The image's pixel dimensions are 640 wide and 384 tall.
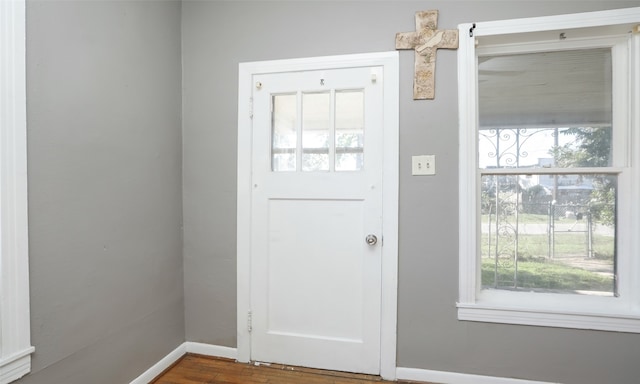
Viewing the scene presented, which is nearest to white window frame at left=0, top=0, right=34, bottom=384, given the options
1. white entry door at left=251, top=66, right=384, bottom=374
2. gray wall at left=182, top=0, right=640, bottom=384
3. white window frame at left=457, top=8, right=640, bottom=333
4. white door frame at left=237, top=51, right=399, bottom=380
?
gray wall at left=182, top=0, right=640, bottom=384

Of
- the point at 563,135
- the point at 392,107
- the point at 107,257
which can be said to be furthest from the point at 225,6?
the point at 563,135

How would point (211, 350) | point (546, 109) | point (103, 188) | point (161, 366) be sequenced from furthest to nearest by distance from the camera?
point (211, 350) → point (161, 366) → point (546, 109) → point (103, 188)

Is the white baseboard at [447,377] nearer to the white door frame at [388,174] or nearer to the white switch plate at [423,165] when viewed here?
the white door frame at [388,174]

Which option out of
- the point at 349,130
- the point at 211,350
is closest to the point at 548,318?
the point at 349,130

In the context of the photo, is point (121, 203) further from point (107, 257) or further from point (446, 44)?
point (446, 44)

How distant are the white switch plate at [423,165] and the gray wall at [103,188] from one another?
154 centimetres

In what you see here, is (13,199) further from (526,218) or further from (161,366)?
(526,218)

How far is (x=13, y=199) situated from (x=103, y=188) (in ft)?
1.28

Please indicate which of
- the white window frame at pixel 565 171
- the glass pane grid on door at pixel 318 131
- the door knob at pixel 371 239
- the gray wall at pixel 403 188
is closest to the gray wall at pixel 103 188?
the gray wall at pixel 403 188

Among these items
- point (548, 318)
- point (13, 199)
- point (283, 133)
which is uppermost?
point (283, 133)

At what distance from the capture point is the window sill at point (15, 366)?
3.80 feet

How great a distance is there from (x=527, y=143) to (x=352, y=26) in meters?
1.27

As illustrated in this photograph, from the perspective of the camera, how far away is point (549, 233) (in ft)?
6.06

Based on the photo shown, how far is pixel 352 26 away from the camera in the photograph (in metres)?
1.89
